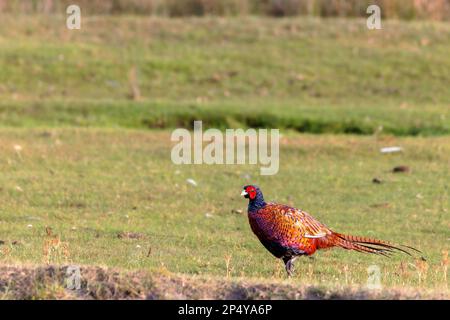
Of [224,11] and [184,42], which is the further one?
[224,11]

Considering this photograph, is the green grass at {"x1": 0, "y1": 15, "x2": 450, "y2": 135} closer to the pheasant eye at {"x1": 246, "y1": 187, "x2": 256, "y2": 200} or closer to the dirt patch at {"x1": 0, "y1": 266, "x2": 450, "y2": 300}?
the pheasant eye at {"x1": 246, "y1": 187, "x2": 256, "y2": 200}

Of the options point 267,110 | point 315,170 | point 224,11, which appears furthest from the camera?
point 224,11

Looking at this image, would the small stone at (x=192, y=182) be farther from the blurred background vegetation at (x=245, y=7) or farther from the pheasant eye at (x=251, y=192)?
the blurred background vegetation at (x=245, y=7)

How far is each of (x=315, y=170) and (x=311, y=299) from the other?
860 cm

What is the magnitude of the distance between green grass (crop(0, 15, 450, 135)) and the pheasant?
10564 mm

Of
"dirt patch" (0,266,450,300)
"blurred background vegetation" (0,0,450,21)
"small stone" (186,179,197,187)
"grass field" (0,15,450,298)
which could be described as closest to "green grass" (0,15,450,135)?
"grass field" (0,15,450,298)

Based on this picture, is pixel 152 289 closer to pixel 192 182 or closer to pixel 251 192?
pixel 251 192

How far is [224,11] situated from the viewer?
96.9 ft

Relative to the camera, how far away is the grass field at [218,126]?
11.2 metres

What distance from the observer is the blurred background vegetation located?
95.0 feet

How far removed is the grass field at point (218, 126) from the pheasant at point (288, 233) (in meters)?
0.28

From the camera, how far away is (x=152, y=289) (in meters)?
8.31
